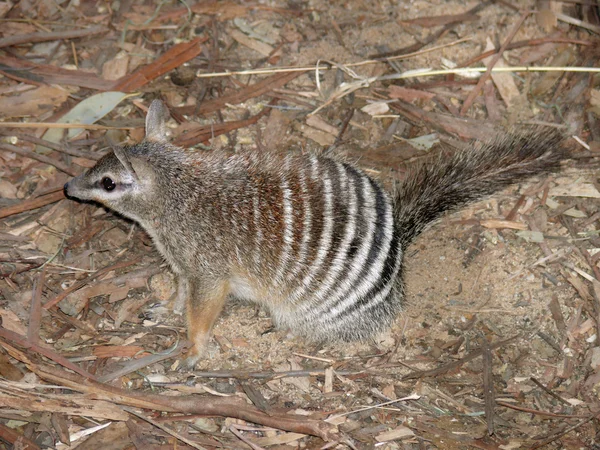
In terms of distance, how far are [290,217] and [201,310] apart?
3.22 feet

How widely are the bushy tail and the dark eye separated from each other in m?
2.14

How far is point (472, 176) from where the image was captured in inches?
207

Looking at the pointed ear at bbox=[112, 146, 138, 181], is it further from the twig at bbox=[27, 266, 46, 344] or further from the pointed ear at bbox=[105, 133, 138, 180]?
the twig at bbox=[27, 266, 46, 344]

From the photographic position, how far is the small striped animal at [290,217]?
16.0ft

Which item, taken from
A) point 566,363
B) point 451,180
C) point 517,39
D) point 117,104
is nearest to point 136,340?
point 117,104

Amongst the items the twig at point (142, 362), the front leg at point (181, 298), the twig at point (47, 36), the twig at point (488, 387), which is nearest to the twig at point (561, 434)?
the twig at point (488, 387)

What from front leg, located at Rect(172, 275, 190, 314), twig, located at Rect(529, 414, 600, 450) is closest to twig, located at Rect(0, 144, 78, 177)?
front leg, located at Rect(172, 275, 190, 314)

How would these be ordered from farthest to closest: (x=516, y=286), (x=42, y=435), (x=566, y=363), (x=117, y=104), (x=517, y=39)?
(x=517, y=39) < (x=117, y=104) < (x=516, y=286) < (x=566, y=363) < (x=42, y=435)

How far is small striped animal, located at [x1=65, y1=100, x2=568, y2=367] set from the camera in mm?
4863

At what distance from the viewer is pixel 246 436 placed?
4.61m

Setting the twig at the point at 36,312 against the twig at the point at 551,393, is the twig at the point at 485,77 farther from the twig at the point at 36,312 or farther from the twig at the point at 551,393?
the twig at the point at 36,312

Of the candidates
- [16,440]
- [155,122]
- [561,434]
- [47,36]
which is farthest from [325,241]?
[47,36]

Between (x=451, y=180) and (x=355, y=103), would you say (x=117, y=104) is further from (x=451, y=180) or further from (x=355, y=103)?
(x=451, y=180)

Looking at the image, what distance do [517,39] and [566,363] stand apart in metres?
3.31
